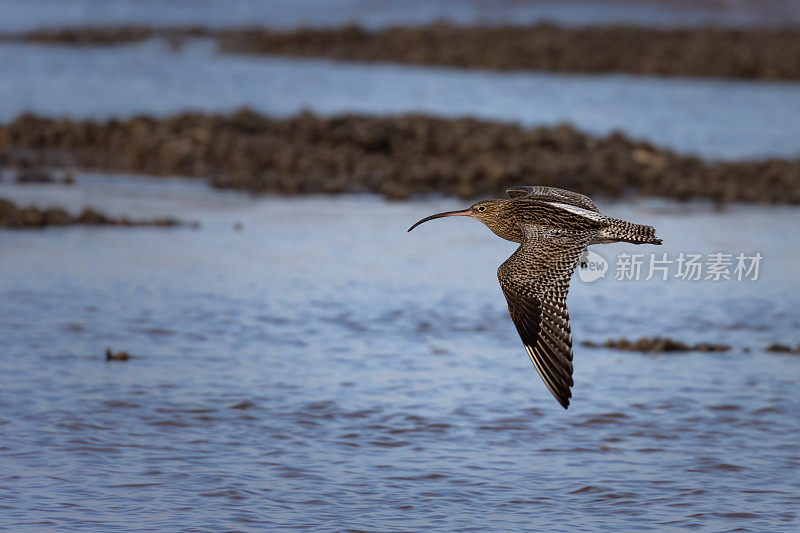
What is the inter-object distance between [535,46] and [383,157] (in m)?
36.6

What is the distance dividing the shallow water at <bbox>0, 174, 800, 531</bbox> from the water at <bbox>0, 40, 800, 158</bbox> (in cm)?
1474

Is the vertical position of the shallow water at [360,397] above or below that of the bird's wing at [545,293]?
below

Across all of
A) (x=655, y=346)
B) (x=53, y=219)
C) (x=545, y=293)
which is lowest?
(x=655, y=346)

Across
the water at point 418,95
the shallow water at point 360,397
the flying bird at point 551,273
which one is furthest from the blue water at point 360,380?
the water at point 418,95

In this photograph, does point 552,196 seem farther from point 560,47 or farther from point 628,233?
point 560,47

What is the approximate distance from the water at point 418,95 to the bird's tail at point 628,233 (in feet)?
67.9

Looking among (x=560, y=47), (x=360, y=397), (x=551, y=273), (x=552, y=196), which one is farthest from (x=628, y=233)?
(x=560, y=47)

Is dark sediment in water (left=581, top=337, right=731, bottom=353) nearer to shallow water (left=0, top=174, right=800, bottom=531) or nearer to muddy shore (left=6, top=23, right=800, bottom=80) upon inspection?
shallow water (left=0, top=174, right=800, bottom=531)

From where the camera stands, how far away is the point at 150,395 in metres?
10.2

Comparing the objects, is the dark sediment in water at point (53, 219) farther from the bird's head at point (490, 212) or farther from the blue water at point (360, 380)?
the bird's head at point (490, 212)

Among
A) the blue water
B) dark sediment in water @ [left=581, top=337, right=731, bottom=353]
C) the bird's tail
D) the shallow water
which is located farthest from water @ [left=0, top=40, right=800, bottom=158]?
the bird's tail

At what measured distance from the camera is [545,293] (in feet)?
25.1

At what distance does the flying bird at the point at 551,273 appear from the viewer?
748cm

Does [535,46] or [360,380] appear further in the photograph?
[535,46]
